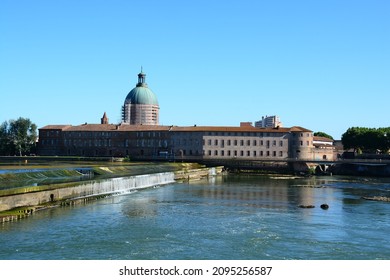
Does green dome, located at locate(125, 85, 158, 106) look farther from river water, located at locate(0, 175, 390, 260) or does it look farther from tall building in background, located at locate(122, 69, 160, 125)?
river water, located at locate(0, 175, 390, 260)

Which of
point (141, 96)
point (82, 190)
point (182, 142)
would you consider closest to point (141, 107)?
point (141, 96)

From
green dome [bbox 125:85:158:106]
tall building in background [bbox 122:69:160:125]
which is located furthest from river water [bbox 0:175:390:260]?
green dome [bbox 125:85:158:106]

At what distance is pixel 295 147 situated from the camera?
360 feet

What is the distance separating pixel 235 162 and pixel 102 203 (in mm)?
64607

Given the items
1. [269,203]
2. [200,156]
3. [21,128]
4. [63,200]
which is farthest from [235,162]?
[63,200]

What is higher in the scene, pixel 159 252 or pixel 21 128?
pixel 21 128

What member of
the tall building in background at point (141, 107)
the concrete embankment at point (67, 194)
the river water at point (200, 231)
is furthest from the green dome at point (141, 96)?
the river water at point (200, 231)

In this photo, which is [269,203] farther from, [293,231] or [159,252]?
[159,252]

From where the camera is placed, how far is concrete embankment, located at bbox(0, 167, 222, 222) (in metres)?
33.2

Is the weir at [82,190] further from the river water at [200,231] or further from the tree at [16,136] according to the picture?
the tree at [16,136]

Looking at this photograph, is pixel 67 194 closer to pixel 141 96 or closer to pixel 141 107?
pixel 141 107

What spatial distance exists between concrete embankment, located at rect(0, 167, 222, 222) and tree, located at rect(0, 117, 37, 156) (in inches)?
2462

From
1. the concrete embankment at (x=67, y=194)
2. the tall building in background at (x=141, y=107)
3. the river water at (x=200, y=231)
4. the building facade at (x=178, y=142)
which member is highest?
the tall building in background at (x=141, y=107)

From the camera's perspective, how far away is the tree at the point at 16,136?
4606 inches
